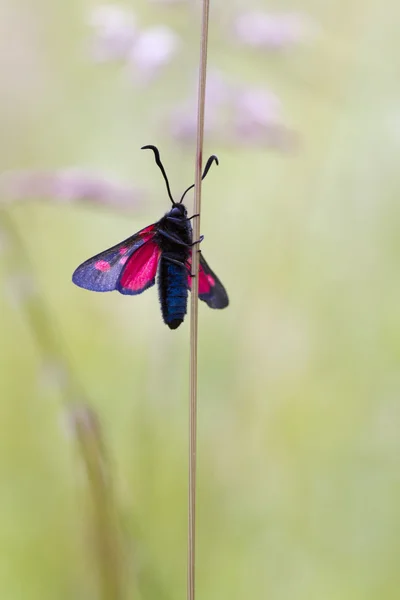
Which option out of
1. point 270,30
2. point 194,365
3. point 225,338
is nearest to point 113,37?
point 270,30

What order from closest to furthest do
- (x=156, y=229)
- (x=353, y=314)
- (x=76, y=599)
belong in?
(x=156, y=229) < (x=76, y=599) < (x=353, y=314)

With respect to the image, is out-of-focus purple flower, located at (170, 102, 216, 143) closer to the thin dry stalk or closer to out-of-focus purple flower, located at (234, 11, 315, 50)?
out-of-focus purple flower, located at (234, 11, 315, 50)

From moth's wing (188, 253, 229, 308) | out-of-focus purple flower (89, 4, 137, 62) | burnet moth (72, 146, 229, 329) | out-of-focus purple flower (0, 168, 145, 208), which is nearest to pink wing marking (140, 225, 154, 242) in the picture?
burnet moth (72, 146, 229, 329)

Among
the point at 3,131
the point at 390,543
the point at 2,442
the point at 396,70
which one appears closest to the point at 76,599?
the point at 2,442

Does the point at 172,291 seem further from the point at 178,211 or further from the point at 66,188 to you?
the point at 66,188

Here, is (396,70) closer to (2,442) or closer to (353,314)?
(353,314)

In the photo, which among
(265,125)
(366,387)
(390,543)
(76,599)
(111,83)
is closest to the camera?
(76,599)
